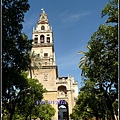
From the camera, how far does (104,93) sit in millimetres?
17953

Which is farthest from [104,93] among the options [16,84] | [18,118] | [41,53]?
[41,53]

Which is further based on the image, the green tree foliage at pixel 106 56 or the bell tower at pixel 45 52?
the bell tower at pixel 45 52

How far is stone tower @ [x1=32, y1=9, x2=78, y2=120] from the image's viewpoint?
49.3m

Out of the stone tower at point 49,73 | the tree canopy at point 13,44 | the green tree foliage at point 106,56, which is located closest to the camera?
the tree canopy at point 13,44

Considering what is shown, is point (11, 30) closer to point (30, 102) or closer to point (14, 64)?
point (14, 64)

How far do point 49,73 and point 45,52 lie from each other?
6849 mm

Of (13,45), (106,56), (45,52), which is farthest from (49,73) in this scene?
(13,45)

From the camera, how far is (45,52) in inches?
2154

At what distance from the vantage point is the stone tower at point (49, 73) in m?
49.3

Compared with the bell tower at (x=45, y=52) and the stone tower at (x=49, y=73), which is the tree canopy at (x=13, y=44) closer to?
the stone tower at (x=49, y=73)

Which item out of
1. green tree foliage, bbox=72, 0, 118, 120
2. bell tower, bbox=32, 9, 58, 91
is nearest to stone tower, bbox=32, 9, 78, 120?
bell tower, bbox=32, 9, 58, 91

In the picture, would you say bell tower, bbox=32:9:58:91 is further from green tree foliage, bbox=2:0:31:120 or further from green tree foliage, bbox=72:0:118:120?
green tree foliage, bbox=2:0:31:120

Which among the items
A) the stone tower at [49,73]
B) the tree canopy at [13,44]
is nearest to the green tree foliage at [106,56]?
the tree canopy at [13,44]

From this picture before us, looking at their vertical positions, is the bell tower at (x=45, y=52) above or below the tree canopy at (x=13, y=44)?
above
